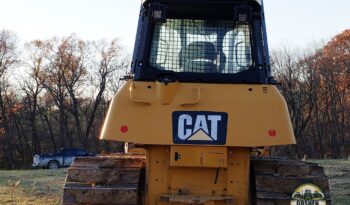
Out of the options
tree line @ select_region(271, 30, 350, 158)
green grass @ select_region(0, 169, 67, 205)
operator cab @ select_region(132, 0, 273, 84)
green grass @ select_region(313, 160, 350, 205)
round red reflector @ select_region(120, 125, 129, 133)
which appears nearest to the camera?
round red reflector @ select_region(120, 125, 129, 133)

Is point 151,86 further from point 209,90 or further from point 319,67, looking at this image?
point 319,67

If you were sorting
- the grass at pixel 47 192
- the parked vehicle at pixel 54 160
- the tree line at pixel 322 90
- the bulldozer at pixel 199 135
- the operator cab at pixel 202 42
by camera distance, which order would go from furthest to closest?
the tree line at pixel 322 90, the parked vehicle at pixel 54 160, the grass at pixel 47 192, the operator cab at pixel 202 42, the bulldozer at pixel 199 135

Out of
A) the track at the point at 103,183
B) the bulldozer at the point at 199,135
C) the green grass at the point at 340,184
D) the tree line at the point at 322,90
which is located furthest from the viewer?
the tree line at the point at 322,90

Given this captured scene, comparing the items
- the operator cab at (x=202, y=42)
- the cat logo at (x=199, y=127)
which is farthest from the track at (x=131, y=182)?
the operator cab at (x=202, y=42)

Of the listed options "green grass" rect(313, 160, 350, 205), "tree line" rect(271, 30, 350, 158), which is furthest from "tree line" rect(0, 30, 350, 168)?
"green grass" rect(313, 160, 350, 205)

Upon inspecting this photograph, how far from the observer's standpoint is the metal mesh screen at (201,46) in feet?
18.6

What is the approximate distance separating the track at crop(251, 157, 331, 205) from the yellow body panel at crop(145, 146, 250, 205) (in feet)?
0.46

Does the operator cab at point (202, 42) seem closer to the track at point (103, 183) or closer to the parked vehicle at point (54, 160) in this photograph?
the track at point (103, 183)

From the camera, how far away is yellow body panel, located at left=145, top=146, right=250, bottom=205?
5281mm

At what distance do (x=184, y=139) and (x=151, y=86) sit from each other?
631mm

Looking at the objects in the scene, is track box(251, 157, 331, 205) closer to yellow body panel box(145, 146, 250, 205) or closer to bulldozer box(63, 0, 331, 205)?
bulldozer box(63, 0, 331, 205)

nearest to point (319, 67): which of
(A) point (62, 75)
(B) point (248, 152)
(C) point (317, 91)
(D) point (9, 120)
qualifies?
(C) point (317, 91)

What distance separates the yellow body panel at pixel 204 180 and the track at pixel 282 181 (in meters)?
0.14

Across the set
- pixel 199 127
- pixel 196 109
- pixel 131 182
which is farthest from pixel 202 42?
pixel 131 182
